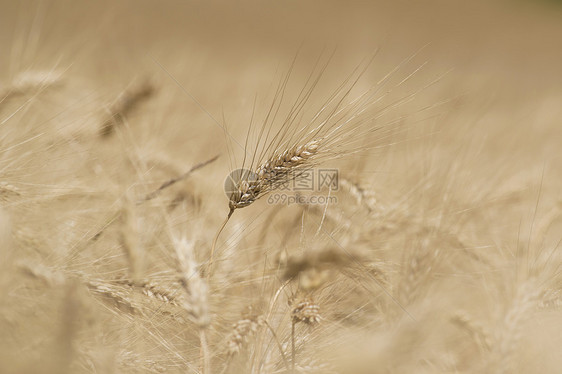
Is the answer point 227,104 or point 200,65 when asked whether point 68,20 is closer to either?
point 200,65

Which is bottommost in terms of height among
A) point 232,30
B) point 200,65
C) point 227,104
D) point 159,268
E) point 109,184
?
point 159,268

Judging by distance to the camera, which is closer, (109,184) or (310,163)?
(310,163)

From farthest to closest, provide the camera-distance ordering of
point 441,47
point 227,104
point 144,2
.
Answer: point 441,47 → point 144,2 → point 227,104

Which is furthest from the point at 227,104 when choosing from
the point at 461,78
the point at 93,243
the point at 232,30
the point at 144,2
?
the point at 461,78

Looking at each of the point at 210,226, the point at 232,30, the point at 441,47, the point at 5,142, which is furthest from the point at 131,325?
the point at 441,47

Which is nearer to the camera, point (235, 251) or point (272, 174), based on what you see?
point (272, 174)

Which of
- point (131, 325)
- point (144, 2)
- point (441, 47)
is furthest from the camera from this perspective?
point (441, 47)

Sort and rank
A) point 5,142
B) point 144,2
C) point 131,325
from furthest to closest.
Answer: point 144,2, point 5,142, point 131,325

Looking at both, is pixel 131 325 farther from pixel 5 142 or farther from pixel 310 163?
pixel 5 142

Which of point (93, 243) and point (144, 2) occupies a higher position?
point (144, 2)
